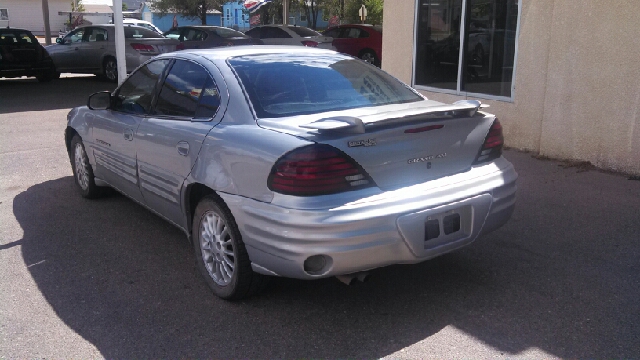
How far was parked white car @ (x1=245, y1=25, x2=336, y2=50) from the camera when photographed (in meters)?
19.2

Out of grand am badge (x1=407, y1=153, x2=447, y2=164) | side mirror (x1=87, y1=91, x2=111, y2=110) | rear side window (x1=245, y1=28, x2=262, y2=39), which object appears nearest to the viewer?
grand am badge (x1=407, y1=153, x2=447, y2=164)

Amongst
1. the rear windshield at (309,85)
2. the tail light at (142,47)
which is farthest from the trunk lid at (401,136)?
the tail light at (142,47)

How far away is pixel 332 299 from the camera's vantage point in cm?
411

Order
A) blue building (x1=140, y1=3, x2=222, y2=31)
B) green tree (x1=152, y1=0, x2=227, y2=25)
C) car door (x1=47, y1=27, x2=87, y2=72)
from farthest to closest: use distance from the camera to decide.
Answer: blue building (x1=140, y1=3, x2=222, y2=31)
green tree (x1=152, y1=0, x2=227, y2=25)
car door (x1=47, y1=27, x2=87, y2=72)

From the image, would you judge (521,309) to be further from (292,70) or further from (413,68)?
(413,68)

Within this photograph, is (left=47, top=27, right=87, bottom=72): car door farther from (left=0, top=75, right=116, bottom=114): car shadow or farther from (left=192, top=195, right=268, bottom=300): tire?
(left=192, top=195, right=268, bottom=300): tire

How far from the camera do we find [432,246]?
12.1 ft

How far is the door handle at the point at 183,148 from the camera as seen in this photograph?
166 inches

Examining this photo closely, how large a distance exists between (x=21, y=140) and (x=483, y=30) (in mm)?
7087

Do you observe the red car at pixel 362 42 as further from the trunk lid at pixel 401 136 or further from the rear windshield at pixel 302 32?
the trunk lid at pixel 401 136

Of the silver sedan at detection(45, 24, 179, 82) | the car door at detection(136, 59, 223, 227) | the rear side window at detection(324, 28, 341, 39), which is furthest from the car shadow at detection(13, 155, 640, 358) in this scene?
the rear side window at detection(324, 28, 341, 39)

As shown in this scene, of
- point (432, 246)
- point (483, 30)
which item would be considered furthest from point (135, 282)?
point (483, 30)

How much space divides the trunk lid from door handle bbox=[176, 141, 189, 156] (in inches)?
25.8

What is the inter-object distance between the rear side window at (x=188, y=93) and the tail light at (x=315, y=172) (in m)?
0.93
